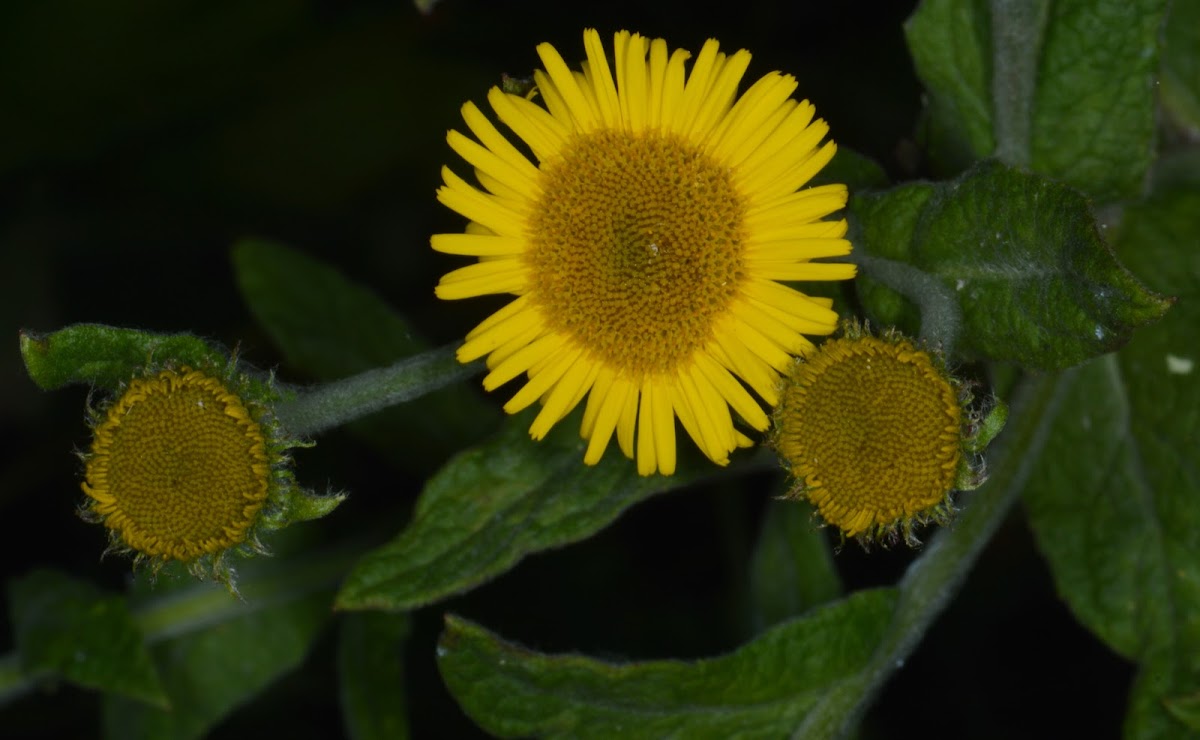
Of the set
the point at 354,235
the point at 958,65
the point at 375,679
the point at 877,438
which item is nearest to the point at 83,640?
the point at 375,679

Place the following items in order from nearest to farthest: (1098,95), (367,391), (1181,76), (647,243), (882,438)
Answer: (882,438), (647,243), (367,391), (1098,95), (1181,76)

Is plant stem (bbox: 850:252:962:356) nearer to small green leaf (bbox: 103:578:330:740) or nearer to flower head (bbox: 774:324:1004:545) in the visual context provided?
flower head (bbox: 774:324:1004:545)

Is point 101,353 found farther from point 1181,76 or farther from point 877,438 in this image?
point 1181,76

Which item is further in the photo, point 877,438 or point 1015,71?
point 1015,71

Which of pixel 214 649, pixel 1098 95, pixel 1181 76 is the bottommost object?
pixel 1181 76

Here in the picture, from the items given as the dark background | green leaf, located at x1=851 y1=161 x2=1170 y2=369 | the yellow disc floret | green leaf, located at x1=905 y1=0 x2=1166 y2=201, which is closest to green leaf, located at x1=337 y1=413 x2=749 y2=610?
the yellow disc floret

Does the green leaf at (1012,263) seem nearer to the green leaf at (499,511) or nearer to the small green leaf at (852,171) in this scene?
the small green leaf at (852,171)

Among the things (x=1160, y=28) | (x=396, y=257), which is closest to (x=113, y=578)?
(x=396, y=257)
